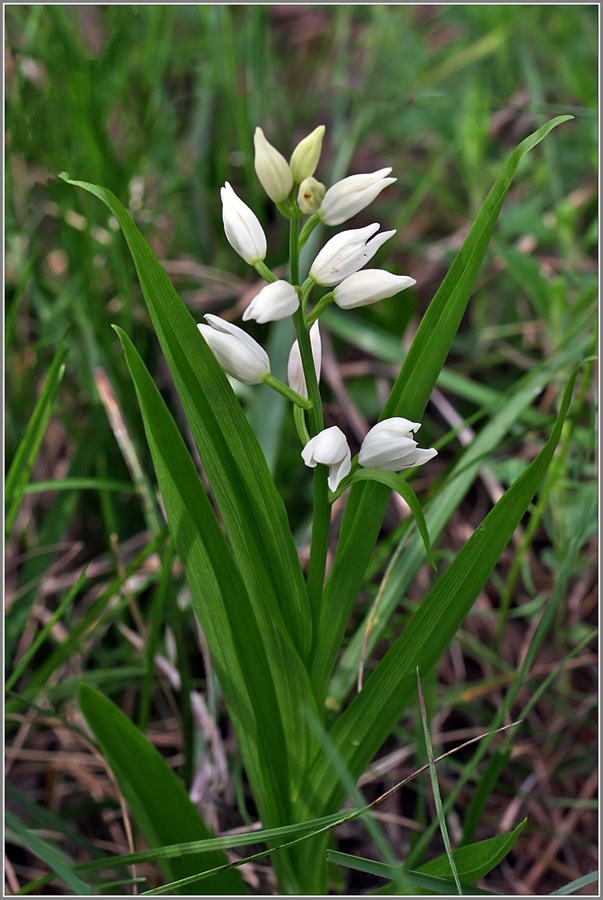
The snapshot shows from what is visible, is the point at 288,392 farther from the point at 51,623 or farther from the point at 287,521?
the point at 51,623

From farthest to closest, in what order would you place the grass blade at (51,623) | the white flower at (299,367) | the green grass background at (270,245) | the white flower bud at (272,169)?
1. the green grass background at (270,245)
2. the grass blade at (51,623)
3. the white flower at (299,367)
4. the white flower bud at (272,169)

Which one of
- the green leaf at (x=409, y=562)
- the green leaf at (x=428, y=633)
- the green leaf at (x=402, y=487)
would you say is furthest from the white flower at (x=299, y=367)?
the green leaf at (x=409, y=562)

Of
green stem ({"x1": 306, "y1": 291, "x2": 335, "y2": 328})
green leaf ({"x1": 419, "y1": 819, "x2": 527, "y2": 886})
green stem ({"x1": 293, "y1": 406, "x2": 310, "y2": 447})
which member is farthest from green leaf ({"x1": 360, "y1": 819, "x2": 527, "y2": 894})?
green stem ({"x1": 306, "y1": 291, "x2": 335, "y2": 328})

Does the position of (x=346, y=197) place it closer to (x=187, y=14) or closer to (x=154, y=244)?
(x=154, y=244)

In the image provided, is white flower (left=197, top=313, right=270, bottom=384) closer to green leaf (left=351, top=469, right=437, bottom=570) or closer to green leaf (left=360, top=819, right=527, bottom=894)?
green leaf (left=351, top=469, right=437, bottom=570)

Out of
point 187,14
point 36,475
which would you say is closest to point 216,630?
point 36,475

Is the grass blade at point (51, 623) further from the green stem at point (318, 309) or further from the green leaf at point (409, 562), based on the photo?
the green stem at point (318, 309)

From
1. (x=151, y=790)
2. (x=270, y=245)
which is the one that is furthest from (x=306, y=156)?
(x=270, y=245)
